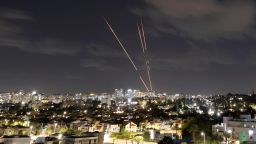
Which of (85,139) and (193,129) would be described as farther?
(193,129)

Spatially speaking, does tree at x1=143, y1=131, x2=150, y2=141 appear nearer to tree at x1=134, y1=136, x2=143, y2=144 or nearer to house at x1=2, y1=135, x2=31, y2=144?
tree at x1=134, y1=136, x2=143, y2=144

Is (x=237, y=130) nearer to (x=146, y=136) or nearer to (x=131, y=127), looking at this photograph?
(x=146, y=136)

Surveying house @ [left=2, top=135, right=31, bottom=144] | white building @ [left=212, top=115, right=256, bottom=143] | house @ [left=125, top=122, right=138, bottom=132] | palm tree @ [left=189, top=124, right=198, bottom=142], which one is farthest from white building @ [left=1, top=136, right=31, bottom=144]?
house @ [left=125, top=122, right=138, bottom=132]

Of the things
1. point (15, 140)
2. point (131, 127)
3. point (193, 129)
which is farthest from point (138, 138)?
point (15, 140)

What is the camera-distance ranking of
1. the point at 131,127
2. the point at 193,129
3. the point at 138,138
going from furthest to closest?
the point at 131,127
the point at 138,138
the point at 193,129

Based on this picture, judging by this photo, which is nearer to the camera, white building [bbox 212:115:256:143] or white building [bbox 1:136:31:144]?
white building [bbox 1:136:31:144]

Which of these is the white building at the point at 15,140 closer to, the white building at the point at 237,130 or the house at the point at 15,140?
the house at the point at 15,140

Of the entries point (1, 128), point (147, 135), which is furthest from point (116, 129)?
point (1, 128)

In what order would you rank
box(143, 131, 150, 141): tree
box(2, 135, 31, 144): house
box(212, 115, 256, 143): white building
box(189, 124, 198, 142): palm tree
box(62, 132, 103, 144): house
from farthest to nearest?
1. box(143, 131, 150, 141): tree
2. box(189, 124, 198, 142): palm tree
3. box(212, 115, 256, 143): white building
4. box(62, 132, 103, 144): house
5. box(2, 135, 31, 144): house

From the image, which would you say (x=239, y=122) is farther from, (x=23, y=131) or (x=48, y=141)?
(x=23, y=131)
